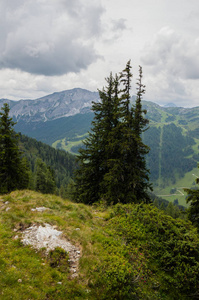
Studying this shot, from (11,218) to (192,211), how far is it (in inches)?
615

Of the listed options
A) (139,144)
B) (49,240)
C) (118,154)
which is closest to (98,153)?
(118,154)

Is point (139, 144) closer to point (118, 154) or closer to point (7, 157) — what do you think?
point (118, 154)

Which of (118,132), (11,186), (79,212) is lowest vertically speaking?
(11,186)

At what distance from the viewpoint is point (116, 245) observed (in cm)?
880

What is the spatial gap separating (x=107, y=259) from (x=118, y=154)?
1258cm

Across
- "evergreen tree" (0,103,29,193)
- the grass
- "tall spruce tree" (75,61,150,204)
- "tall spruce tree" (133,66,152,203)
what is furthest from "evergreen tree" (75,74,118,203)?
"evergreen tree" (0,103,29,193)

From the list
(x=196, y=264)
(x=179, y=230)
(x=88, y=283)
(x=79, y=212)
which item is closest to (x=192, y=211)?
(x=179, y=230)

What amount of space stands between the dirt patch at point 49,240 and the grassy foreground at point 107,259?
0.27 metres

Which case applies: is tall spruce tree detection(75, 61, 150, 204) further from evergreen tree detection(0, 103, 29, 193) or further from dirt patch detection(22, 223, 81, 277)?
evergreen tree detection(0, 103, 29, 193)

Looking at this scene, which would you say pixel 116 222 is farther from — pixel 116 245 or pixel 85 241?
pixel 85 241

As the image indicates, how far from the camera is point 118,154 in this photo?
19141 mm

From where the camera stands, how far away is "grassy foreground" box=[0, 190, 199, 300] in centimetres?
620

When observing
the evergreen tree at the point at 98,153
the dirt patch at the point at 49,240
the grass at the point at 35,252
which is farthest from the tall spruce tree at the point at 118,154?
the dirt patch at the point at 49,240

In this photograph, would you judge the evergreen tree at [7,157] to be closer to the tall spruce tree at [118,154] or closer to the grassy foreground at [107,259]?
the tall spruce tree at [118,154]
